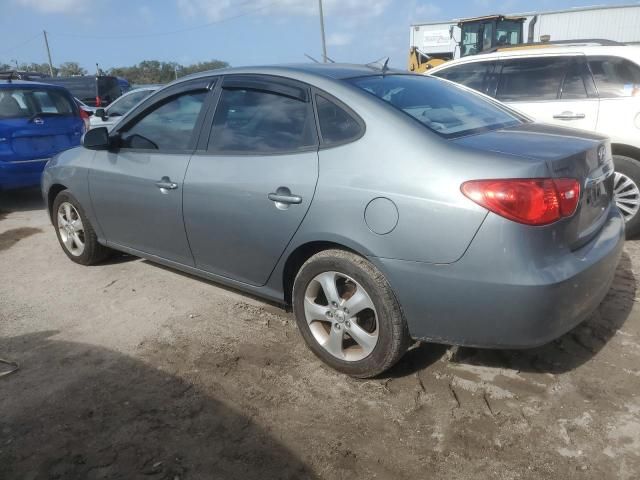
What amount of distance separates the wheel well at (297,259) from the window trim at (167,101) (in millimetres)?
1063

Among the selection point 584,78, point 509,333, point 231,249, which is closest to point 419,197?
point 509,333

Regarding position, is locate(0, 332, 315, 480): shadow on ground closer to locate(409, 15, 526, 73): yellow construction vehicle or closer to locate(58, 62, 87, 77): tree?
locate(409, 15, 526, 73): yellow construction vehicle

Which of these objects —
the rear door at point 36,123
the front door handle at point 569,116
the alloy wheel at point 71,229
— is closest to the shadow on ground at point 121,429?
the alloy wheel at point 71,229

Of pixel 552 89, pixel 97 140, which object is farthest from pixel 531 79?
pixel 97 140

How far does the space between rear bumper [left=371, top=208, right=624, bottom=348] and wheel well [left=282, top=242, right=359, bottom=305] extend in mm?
354

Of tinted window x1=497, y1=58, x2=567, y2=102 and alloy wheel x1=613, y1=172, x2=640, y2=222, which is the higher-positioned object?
tinted window x1=497, y1=58, x2=567, y2=102

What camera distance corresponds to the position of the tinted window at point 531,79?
17.3 feet

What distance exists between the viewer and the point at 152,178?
370 cm

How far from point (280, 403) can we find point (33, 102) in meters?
6.72

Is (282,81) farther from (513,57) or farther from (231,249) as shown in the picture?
(513,57)

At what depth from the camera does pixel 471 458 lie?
2.32 metres

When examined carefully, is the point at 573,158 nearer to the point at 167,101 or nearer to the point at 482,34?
the point at 167,101

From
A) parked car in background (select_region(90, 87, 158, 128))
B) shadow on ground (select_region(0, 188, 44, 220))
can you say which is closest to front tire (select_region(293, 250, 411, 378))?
shadow on ground (select_region(0, 188, 44, 220))

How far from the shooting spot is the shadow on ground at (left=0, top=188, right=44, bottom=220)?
7363 millimetres
